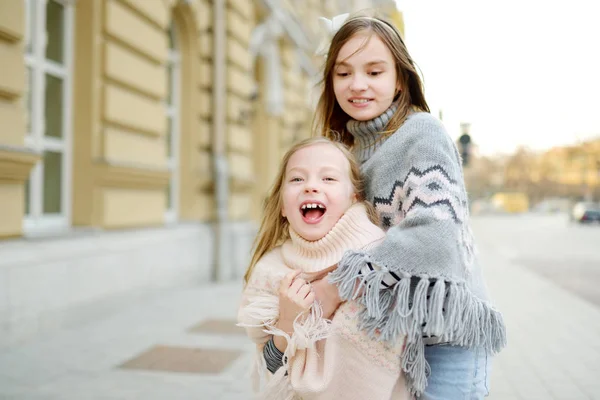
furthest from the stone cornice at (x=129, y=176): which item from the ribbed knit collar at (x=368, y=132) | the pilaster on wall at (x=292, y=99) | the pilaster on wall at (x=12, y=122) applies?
the pilaster on wall at (x=292, y=99)

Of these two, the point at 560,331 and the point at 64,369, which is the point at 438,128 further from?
the point at 560,331

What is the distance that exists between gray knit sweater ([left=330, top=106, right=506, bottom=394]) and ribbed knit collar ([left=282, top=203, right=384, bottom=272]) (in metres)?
0.07

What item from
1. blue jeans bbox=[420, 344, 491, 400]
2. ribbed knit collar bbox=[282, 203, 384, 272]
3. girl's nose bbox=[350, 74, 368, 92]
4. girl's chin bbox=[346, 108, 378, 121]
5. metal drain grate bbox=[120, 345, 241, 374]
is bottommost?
metal drain grate bbox=[120, 345, 241, 374]

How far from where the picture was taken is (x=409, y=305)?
1.50 m

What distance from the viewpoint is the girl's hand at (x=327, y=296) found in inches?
62.2

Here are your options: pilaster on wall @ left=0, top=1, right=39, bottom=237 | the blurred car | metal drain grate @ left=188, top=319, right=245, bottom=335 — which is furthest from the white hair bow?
the blurred car

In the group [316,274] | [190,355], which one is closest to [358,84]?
[316,274]

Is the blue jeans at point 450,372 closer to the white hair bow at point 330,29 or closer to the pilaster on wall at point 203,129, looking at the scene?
the white hair bow at point 330,29

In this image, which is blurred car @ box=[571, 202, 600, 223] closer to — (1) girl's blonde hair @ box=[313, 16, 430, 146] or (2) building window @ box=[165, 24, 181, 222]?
(2) building window @ box=[165, 24, 181, 222]

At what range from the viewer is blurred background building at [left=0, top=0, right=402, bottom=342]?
4883 millimetres

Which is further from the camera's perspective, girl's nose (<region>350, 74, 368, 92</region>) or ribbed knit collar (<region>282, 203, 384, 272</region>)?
girl's nose (<region>350, 74, 368, 92</region>)

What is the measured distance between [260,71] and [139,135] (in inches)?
233

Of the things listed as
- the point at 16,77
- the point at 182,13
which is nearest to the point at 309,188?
the point at 16,77

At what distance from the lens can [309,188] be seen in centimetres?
166
